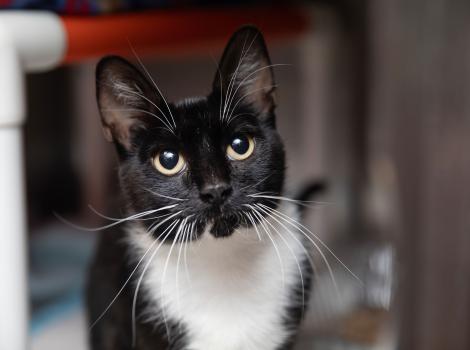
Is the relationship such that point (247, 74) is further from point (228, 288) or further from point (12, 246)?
point (12, 246)

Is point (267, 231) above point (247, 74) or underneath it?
underneath

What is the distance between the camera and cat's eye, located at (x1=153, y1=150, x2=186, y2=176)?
1.73ft

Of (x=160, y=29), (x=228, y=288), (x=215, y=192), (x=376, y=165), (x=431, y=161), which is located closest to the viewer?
(x=215, y=192)

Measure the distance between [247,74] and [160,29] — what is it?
30 cm

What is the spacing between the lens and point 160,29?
2.62 feet

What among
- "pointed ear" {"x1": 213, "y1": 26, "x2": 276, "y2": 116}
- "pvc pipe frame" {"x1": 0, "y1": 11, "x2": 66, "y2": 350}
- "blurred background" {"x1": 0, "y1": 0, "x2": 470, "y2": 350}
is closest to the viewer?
"pointed ear" {"x1": 213, "y1": 26, "x2": 276, "y2": 116}

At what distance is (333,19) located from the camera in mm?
1383

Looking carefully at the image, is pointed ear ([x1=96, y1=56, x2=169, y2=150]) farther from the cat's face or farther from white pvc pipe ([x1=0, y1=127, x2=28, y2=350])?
white pvc pipe ([x1=0, y1=127, x2=28, y2=350])


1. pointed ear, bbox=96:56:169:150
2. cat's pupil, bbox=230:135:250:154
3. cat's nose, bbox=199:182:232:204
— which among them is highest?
pointed ear, bbox=96:56:169:150

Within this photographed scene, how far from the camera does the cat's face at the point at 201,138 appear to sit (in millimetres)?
520

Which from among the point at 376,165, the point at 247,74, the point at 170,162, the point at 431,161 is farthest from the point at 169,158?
the point at 376,165

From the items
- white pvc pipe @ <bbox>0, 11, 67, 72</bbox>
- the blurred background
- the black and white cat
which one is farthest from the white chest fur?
white pvc pipe @ <bbox>0, 11, 67, 72</bbox>

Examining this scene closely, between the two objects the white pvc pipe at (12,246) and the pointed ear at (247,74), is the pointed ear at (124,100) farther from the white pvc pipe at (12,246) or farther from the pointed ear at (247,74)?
the white pvc pipe at (12,246)

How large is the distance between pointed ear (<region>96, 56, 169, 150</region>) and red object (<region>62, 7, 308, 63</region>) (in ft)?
0.42
